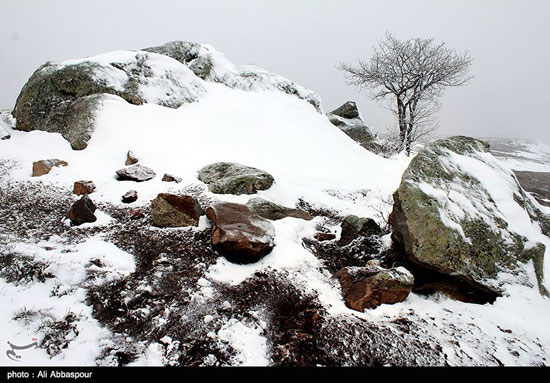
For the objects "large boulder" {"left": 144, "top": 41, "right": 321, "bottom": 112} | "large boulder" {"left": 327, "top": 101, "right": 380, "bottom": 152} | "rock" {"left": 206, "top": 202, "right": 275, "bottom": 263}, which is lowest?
"large boulder" {"left": 327, "top": 101, "right": 380, "bottom": 152}

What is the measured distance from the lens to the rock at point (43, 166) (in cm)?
694

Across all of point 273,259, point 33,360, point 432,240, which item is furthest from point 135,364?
point 432,240

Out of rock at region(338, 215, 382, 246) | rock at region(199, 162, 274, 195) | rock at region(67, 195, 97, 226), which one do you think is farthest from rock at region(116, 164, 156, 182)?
rock at region(338, 215, 382, 246)

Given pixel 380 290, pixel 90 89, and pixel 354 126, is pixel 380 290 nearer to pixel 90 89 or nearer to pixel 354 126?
pixel 90 89

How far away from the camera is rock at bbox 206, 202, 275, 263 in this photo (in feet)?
14.6

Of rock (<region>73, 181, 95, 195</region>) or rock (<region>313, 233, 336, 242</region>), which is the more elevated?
rock (<region>73, 181, 95, 195</region>)

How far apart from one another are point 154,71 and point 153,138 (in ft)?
16.9

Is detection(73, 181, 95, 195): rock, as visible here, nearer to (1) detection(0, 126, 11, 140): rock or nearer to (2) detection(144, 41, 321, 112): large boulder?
(1) detection(0, 126, 11, 140): rock

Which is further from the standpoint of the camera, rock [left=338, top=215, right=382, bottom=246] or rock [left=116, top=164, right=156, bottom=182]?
rock [left=116, top=164, right=156, bottom=182]

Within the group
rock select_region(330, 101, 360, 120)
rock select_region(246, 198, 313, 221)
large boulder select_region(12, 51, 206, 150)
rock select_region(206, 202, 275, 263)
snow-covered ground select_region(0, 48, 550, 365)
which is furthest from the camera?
rock select_region(330, 101, 360, 120)

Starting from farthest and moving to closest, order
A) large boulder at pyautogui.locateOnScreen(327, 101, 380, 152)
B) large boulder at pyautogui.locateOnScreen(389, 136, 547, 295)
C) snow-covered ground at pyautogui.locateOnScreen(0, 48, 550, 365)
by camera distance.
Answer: large boulder at pyautogui.locateOnScreen(327, 101, 380, 152)
large boulder at pyautogui.locateOnScreen(389, 136, 547, 295)
snow-covered ground at pyautogui.locateOnScreen(0, 48, 550, 365)

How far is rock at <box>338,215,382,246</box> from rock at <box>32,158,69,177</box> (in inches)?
315

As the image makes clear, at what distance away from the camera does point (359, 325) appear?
10.9 ft

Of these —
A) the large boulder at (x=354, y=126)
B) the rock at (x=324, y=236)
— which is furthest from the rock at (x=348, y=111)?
the rock at (x=324, y=236)
